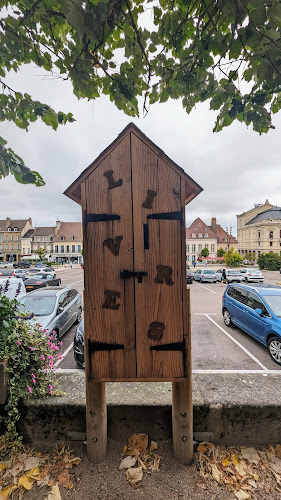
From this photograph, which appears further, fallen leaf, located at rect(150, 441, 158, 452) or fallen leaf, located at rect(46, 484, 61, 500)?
fallen leaf, located at rect(150, 441, 158, 452)

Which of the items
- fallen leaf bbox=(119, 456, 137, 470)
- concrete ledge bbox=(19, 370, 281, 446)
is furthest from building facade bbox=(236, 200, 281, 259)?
fallen leaf bbox=(119, 456, 137, 470)

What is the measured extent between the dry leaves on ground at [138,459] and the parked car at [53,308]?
12.6 feet

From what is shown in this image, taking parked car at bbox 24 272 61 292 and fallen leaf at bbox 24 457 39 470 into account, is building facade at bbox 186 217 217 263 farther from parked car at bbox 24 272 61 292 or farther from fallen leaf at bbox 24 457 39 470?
fallen leaf at bbox 24 457 39 470

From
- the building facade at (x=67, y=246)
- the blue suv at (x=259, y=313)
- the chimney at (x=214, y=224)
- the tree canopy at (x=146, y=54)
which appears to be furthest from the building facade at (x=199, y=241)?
the tree canopy at (x=146, y=54)

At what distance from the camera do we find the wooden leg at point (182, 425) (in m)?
1.78

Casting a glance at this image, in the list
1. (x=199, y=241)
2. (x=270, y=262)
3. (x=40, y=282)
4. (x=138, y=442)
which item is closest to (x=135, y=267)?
(x=138, y=442)

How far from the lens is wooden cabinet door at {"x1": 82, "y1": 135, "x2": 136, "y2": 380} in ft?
5.67

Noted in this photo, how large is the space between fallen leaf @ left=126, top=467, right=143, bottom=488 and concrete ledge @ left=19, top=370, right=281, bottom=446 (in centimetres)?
25

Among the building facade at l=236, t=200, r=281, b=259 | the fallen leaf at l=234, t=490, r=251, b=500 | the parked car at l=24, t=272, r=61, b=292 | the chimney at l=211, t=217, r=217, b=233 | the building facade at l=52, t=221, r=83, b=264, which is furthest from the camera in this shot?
the chimney at l=211, t=217, r=217, b=233

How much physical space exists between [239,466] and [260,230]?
6304 cm

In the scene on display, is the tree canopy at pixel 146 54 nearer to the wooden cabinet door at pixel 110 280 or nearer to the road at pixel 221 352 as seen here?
the wooden cabinet door at pixel 110 280

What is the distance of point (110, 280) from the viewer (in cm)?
174

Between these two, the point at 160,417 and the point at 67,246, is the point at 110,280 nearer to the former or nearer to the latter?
the point at 160,417

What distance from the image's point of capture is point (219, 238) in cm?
6819
